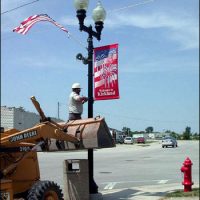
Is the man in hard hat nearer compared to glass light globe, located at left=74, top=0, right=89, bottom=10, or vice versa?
the man in hard hat

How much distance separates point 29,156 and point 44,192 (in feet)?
2.44

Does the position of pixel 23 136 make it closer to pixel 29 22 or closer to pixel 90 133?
pixel 90 133

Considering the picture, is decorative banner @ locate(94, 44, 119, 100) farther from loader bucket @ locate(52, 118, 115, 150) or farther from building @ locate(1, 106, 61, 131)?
building @ locate(1, 106, 61, 131)

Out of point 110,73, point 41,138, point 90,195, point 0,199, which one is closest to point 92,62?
point 110,73

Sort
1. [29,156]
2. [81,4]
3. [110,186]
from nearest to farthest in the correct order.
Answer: [29,156] < [81,4] < [110,186]

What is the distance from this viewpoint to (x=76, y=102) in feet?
36.0

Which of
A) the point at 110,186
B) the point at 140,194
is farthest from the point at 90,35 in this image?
the point at 110,186

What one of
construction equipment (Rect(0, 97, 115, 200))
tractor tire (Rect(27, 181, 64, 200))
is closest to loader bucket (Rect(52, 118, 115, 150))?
construction equipment (Rect(0, 97, 115, 200))

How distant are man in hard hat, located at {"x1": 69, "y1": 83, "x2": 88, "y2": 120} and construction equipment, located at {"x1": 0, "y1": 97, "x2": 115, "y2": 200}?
1324mm

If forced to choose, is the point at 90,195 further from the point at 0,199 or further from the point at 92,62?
the point at 0,199

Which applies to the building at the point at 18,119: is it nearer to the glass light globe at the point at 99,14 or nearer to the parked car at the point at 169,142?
the parked car at the point at 169,142

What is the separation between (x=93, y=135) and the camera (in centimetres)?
963

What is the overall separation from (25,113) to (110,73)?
48.3m

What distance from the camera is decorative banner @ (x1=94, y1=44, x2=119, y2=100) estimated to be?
37.9 ft
